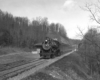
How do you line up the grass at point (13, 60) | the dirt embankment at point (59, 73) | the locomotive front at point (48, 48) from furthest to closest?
1. the locomotive front at point (48, 48)
2. the grass at point (13, 60)
3. the dirt embankment at point (59, 73)

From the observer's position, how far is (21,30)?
66438mm

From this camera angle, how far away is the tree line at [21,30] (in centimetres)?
5051

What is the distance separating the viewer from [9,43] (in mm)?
51875

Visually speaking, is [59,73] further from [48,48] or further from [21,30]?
[21,30]

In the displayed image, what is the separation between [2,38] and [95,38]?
35838 mm

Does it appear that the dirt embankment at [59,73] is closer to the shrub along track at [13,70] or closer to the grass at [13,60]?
the shrub along track at [13,70]

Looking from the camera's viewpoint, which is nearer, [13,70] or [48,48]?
[13,70]

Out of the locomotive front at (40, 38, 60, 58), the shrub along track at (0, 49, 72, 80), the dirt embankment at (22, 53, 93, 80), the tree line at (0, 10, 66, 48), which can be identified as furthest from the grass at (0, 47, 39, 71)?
the tree line at (0, 10, 66, 48)

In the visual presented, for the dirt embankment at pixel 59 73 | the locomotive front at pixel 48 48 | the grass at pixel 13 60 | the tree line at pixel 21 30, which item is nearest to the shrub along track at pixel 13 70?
the grass at pixel 13 60

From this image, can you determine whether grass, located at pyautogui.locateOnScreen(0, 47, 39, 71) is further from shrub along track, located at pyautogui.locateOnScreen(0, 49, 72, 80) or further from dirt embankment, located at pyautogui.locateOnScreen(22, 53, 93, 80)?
dirt embankment, located at pyautogui.locateOnScreen(22, 53, 93, 80)

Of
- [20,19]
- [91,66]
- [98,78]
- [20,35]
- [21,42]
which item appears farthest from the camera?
[20,19]

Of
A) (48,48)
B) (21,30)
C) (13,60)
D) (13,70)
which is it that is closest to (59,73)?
(13,70)

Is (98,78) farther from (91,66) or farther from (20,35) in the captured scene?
(20,35)

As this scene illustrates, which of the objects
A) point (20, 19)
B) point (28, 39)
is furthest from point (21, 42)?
point (20, 19)
